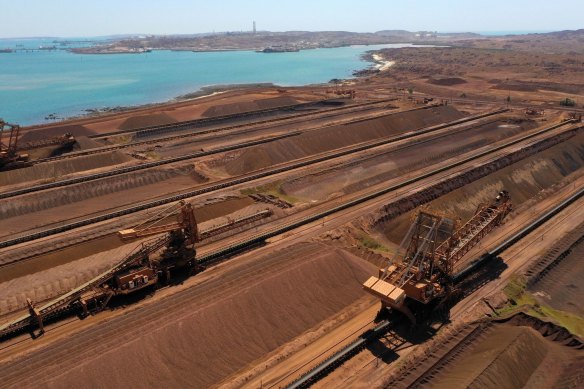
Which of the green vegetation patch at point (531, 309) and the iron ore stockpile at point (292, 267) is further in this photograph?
the green vegetation patch at point (531, 309)

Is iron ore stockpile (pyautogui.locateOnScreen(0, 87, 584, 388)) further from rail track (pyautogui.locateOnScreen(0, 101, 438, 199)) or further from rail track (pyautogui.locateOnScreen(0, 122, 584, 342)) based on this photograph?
rail track (pyautogui.locateOnScreen(0, 101, 438, 199))

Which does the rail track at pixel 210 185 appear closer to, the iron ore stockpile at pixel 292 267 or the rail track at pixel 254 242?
the iron ore stockpile at pixel 292 267

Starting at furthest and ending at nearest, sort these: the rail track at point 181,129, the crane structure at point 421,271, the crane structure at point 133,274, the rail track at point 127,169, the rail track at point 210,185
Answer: the rail track at point 181,129 < the rail track at point 127,169 < the rail track at point 210,185 < the crane structure at point 133,274 < the crane structure at point 421,271

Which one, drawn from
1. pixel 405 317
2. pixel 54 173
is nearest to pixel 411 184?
pixel 405 317

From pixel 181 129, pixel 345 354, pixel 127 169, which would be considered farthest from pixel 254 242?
pixel 181 129

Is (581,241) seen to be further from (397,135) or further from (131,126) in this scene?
(131,126)

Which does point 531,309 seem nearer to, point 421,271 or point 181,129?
point 421,271

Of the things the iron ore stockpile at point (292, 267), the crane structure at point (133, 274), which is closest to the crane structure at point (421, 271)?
the iron ore stockpile at point (292, 267)
